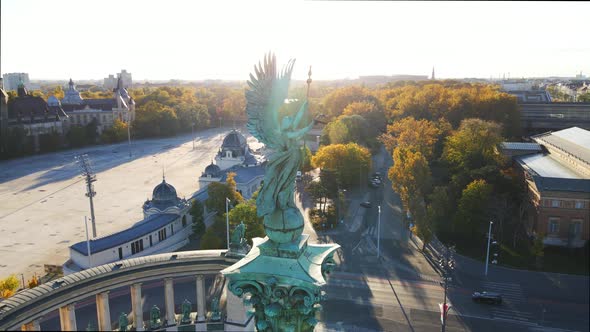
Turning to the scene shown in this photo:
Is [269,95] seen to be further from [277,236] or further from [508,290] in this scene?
[508,290]

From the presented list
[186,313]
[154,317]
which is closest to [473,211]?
[186,313]

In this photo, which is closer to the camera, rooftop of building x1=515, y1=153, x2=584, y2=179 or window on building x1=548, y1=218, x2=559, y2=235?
window on building x1=548, y1=218, x2=559, y2=235

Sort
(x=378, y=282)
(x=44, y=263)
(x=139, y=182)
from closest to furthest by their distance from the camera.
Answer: (x=378, y=282) → (x=44, y=263) → (x=139, y=182)

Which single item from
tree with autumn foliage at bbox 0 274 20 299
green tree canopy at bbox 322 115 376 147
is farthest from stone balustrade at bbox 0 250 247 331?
green tree canopy at bbox 322 115 376 147

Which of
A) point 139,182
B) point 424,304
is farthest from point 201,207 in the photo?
point 139,182

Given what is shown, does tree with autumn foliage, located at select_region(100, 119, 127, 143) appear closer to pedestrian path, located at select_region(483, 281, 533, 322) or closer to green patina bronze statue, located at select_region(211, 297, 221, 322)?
pedestrian path, located at select_region(483, 281, 533, 322)

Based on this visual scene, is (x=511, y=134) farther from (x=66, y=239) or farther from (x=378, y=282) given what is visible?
(x=66, y=239)
